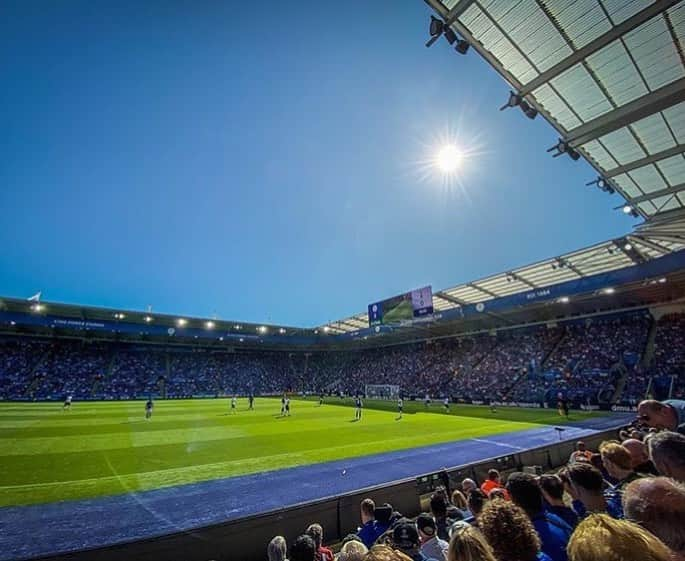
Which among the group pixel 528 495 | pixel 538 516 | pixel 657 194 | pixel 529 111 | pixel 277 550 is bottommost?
pixel 277 550

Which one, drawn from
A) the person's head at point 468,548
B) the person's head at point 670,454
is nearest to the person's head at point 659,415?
the person's head at point 670,454

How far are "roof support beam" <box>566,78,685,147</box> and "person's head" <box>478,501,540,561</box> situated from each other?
1013 cm

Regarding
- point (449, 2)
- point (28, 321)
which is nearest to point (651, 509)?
point (449, 2)

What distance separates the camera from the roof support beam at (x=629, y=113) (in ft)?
25.6

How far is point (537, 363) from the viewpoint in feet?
125

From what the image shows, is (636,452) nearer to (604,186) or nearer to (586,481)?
(586,481)

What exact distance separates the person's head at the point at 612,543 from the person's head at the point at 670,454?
2502mm

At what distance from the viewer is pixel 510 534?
7.61ft

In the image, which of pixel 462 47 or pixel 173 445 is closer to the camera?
pixel 462 47

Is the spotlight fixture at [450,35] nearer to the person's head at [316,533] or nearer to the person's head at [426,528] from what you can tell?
the person's head at [426,528]

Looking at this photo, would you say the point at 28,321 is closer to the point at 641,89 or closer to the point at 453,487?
Answer: the point at 453,487

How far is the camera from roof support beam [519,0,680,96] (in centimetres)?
644

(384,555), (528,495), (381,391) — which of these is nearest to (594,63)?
(528,495)

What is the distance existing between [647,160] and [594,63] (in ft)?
14.7
